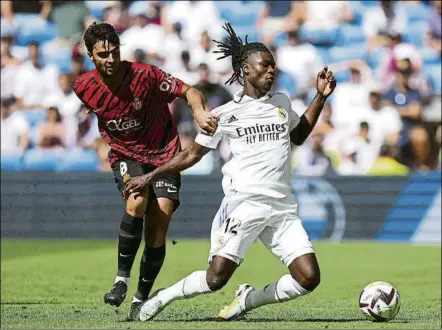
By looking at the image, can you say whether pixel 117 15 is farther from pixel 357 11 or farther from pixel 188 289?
pixel 188 289

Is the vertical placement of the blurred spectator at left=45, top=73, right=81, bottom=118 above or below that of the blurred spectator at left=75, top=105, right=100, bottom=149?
above

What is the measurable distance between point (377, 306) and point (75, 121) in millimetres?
11378

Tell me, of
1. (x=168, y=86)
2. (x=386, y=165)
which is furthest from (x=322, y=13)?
(x=168, y=86)

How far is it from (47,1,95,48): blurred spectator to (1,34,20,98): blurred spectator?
2.87ft

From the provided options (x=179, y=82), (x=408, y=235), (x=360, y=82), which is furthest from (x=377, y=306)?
(x=360, y=82)

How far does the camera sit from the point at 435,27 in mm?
19562

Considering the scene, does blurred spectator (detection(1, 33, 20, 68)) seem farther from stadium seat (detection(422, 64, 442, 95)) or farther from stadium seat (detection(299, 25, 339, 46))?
stadium seat (detection(422, 64, 442, 95))

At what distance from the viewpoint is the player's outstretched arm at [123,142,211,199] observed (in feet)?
26.4

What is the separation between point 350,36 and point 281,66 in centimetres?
170

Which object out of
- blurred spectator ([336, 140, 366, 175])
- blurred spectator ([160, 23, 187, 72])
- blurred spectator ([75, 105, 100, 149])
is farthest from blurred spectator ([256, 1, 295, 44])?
blurred spectator ([75, 105, 100, 149])

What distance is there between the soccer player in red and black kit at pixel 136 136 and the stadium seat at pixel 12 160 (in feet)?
33.0

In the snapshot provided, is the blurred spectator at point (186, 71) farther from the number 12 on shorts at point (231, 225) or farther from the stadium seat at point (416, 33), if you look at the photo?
the number 12 on shorts at point (231, 225)

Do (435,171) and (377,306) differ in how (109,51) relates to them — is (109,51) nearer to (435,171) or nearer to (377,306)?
(377,306)

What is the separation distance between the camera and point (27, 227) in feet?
57.5
